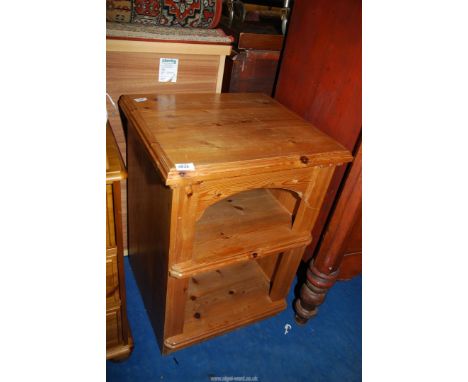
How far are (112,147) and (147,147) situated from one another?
0.13m

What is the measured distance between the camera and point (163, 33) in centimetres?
117

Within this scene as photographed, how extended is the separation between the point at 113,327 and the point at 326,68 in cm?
117

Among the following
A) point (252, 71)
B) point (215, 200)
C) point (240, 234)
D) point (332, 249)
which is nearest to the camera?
point (215, 200)

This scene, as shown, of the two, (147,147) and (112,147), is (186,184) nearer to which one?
(147,147)

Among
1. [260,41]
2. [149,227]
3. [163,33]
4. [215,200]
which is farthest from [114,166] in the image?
[260,41]

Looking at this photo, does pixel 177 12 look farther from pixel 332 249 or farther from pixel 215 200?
pixel 332 249

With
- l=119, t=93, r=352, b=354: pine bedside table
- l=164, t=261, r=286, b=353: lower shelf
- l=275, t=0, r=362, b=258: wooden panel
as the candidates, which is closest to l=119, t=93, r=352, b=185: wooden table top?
l=119, t=93, r=352, b=354: pine bedside table

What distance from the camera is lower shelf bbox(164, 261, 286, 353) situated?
4.27 feet

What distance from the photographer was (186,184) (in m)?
0.81

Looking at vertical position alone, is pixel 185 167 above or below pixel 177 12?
below

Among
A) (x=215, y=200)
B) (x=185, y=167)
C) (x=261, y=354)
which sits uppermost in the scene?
(x=185, y=167)

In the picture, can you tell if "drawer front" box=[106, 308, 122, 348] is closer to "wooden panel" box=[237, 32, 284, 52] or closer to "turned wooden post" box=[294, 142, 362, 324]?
"turned wooden post" box=[294, 142, 362, 324]

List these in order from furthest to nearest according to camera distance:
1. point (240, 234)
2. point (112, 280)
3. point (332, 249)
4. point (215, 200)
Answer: point (332, 249), point (240, 234), point (112, 280), point (215, 200)

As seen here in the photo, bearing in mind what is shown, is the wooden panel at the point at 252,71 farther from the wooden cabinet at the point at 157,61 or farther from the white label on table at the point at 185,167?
the white label on table at the point at 185,167
